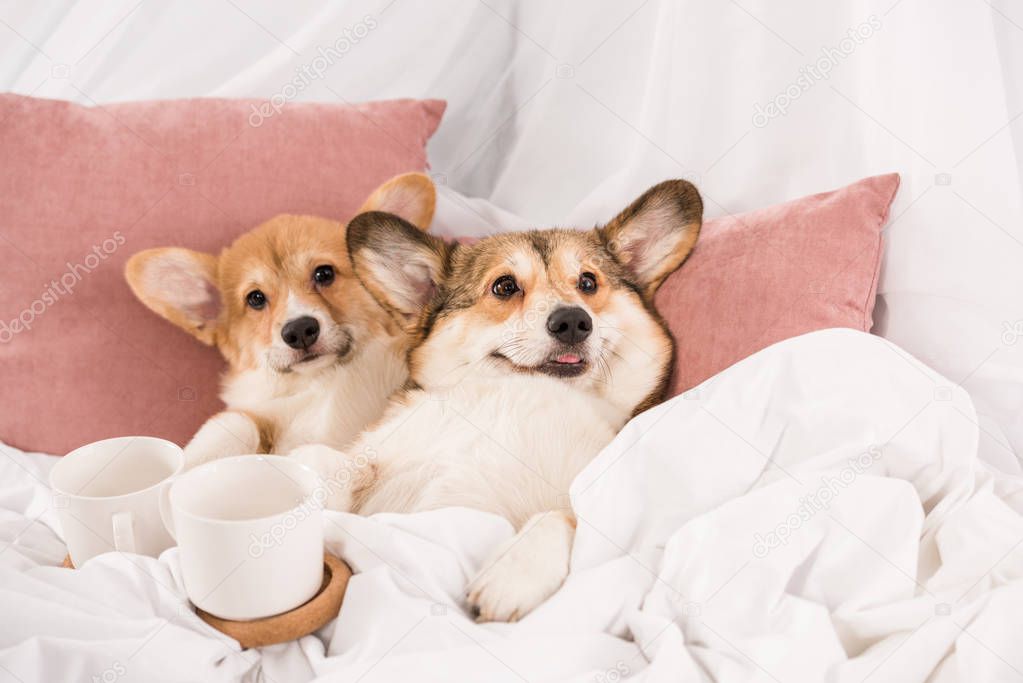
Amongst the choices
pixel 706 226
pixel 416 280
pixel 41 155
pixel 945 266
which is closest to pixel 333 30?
pixel 41 155

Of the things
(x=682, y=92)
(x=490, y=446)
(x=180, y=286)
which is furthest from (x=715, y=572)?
(x=682, y=92)

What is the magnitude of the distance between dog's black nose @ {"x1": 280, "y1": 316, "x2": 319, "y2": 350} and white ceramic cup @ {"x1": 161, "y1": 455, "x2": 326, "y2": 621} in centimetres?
38

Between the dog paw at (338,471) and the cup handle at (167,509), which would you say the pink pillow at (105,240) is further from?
the cup handle at (167,509)

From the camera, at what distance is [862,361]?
3.82 ft

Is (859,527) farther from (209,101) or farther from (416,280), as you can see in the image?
(209,101)

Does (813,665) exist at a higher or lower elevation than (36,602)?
higher

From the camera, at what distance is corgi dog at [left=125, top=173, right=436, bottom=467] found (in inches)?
56.7

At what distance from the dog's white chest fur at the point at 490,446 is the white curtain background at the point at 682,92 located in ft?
2.07

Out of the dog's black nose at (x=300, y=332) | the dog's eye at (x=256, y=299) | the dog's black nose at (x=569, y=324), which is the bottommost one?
the dog's eye at (x=256, y=299)

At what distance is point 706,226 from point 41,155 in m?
1.30

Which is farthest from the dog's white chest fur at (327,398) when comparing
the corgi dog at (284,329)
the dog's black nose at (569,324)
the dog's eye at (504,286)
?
the dog's black nose at (569,324)

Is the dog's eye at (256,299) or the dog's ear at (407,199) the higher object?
the dog's ear at (407,199)

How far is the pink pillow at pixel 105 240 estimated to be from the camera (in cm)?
158

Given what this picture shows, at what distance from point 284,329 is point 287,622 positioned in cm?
58
